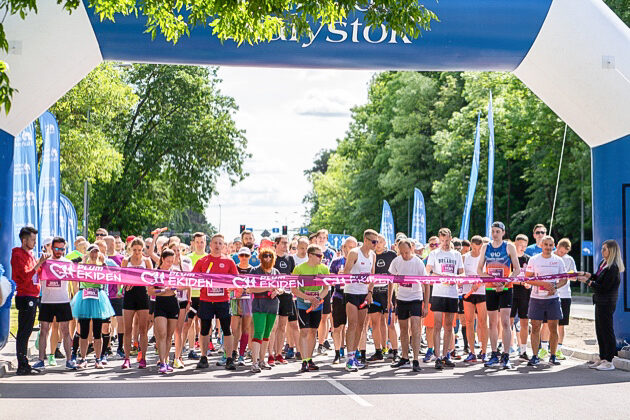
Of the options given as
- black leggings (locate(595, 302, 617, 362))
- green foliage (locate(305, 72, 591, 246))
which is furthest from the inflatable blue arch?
green foliage (locate(305, 72, 591, 246))

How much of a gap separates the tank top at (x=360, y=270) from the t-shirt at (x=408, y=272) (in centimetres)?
36

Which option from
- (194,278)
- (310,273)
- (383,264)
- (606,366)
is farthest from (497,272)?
(194,278)

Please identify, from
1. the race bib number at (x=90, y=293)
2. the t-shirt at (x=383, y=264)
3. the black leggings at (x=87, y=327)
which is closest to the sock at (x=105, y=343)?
the black leggings at (x=87, y=327)

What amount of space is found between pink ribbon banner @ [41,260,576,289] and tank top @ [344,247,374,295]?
0.29 ft

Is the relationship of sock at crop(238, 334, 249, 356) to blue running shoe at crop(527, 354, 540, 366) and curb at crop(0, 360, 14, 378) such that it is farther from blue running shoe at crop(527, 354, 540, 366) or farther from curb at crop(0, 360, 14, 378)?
blue running shoe at crop(527, 354, 540, 366)

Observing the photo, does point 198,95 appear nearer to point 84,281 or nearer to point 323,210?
point 84,281

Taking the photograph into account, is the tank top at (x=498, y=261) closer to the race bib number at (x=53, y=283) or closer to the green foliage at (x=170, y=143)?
the race bib number at (x=53, y=283)

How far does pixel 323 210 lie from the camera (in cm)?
11481

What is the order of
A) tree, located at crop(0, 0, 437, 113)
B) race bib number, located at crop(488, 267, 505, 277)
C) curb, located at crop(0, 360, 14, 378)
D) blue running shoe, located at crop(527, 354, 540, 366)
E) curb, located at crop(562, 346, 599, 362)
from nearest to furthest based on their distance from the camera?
tree, located at crop(0, 0, 437, 113) < curb, located at crop(0, 360, 14, 378) < blue running shoe, located at crop(527, 354, 540, 366) < race bib number, located at crop(488, 267, 505, 277) < curb, located at crop(562, 346, 599, 362)

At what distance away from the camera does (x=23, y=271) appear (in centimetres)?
1285

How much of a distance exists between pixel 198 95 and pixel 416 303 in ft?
121

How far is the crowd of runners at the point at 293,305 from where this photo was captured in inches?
528

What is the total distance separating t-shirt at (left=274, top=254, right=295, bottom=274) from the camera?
14.6 m

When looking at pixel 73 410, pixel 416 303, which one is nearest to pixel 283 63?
pixel 416 303
